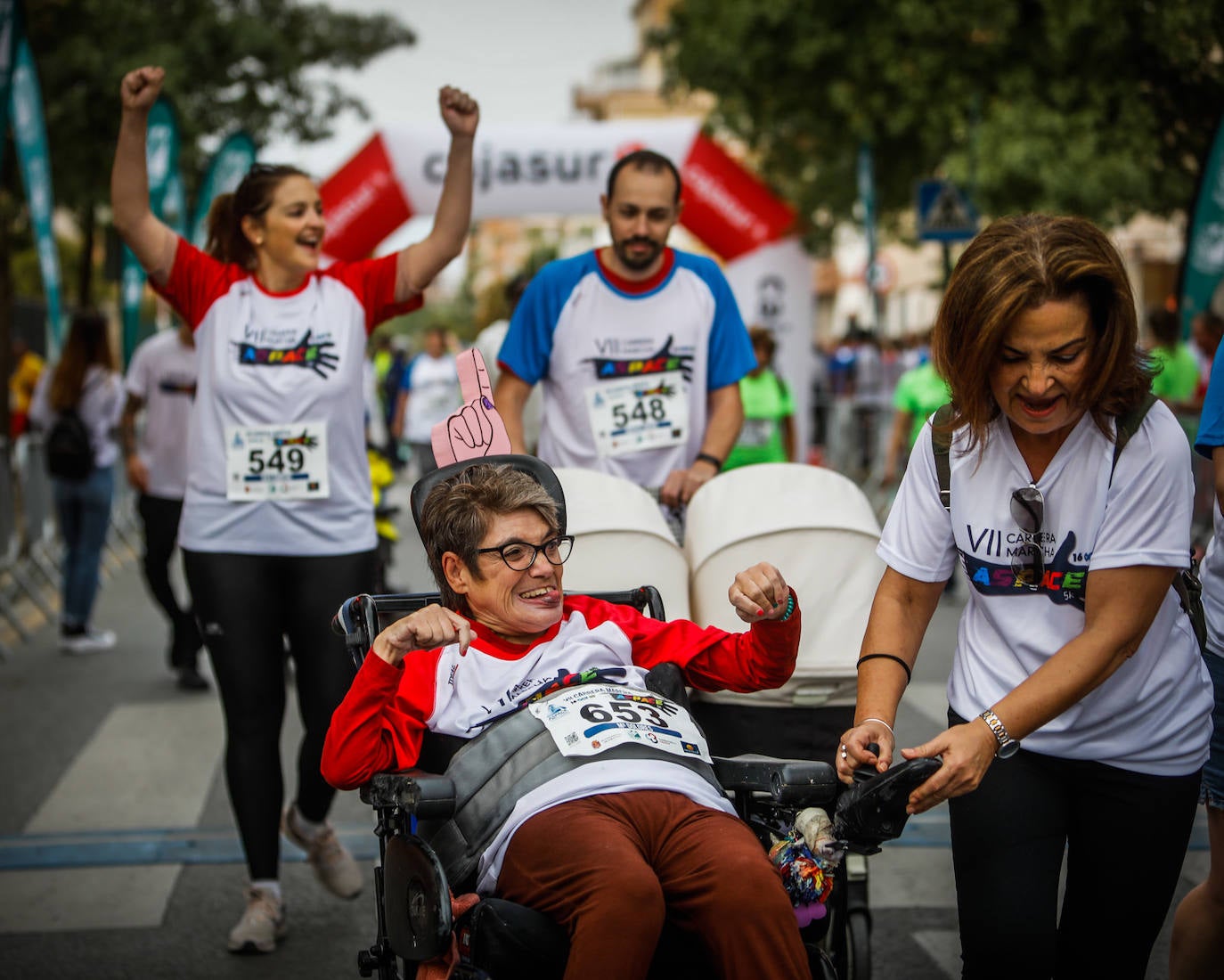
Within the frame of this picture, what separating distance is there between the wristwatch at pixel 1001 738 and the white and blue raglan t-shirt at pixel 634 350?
7.88 feet

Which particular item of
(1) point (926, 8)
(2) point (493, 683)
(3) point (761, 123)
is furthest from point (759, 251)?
(2) point (493, 683)

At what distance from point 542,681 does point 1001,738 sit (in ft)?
3.36

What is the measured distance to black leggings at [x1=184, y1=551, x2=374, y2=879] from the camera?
433cm

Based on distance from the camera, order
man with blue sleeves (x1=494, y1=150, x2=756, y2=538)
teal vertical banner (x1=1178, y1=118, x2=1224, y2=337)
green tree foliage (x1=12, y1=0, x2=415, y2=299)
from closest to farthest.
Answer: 1. man with blue sleeves (x1=494, y1=150, x2=756, y2=538)
2. teal vertical banner (x1=1178, y1=118, x2=1224, y2=337)
3. green tree foliage (x1=12, y1=0, x2=415, y2=299)

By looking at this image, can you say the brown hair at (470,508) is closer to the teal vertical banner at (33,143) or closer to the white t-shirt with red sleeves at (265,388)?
the white t-shirt with red sleeves at (265,388)

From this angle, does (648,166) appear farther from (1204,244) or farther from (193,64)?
(193,64)

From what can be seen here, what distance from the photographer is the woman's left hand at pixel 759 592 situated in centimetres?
294

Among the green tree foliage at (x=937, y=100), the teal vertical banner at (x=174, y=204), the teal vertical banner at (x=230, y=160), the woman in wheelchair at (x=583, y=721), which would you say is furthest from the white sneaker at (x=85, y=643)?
the green tree foliage at (x=937, y=100)

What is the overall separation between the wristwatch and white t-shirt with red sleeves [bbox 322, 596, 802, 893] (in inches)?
22.0

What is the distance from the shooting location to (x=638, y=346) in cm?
490

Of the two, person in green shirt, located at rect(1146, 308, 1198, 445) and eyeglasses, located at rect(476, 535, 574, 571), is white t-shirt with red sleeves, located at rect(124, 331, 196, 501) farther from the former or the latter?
person in green shirt, located at rect(1146, 308, 1198, 445)

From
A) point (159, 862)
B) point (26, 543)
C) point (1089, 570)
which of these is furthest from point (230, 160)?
point (1089, 570)

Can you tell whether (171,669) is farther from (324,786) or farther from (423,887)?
(423,887)

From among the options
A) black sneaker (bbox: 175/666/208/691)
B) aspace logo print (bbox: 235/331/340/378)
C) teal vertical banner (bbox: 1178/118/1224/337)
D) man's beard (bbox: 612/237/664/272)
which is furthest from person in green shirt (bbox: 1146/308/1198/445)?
aspace logo print (bbox: 235/331/340/378)
